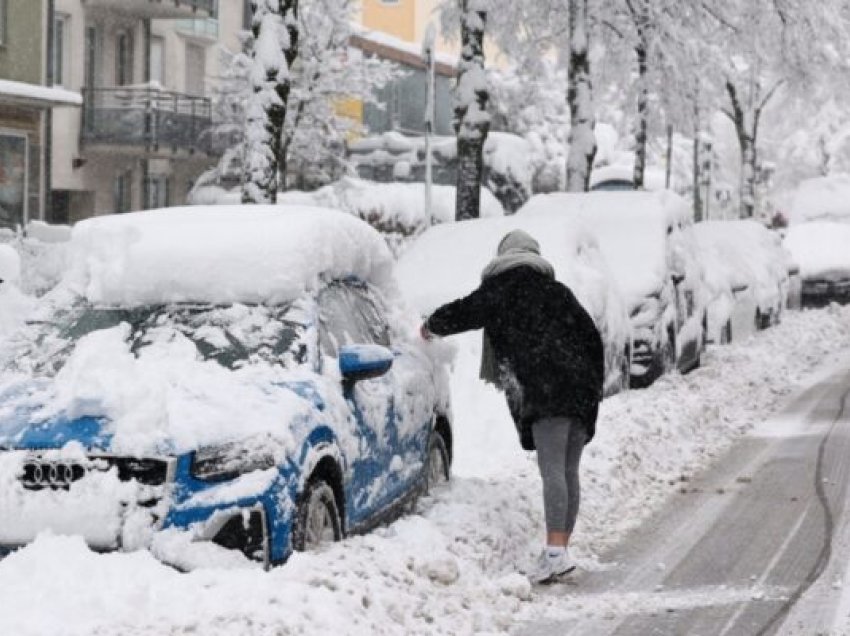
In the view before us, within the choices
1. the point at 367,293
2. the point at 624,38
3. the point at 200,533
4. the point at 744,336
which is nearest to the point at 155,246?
the point at 367,293

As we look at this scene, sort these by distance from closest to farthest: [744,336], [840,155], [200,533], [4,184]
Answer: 1. [200,533]
2. [744,336]
3. [4,184]
4. [840,155]

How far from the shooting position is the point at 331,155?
4294cm

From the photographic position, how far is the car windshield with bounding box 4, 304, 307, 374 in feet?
25.3

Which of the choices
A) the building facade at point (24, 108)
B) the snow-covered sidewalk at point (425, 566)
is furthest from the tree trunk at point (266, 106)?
the building facade at point (24, 108)

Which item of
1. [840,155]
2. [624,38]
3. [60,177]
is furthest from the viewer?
[840,155]

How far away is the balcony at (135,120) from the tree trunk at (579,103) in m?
14.5

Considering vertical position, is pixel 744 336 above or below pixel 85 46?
below

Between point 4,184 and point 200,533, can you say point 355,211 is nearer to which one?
point 4,184

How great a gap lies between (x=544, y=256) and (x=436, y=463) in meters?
5.88

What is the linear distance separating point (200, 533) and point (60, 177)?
103 ft

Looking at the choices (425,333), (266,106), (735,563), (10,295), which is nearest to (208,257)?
(425,333)

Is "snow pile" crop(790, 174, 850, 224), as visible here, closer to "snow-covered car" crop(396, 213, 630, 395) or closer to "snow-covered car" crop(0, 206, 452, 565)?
"snow-covered car" crop(396, 213, 630, 395)

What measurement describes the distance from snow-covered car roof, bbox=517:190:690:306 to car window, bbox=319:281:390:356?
752 centimetres

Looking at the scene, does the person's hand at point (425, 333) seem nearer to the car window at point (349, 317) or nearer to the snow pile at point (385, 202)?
the car window at point (349, 317)
